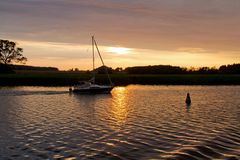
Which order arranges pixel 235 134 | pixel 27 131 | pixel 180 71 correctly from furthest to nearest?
pixel 180 71
pixel 27 131
pixel 235 134

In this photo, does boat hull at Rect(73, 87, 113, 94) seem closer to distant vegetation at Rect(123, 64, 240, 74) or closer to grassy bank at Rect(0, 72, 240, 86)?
grassy bank at Rect(0, 72, 240, 86)

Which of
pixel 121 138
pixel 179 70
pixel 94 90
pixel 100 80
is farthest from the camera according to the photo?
pixel 179 70

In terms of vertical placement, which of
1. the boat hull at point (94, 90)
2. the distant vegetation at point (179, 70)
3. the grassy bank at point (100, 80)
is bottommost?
the boat hull at point (94, 90)

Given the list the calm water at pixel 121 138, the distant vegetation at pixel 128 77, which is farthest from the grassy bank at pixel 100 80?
the calm water at pixel 121 138

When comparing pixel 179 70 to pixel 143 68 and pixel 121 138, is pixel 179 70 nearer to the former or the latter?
pixel 143 68

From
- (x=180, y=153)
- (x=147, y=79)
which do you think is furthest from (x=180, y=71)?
(x=180, y=153)

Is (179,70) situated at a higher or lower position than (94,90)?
higher

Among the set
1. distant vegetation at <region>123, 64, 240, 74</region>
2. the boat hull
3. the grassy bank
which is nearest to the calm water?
the boat hull

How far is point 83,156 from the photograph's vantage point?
733 inches

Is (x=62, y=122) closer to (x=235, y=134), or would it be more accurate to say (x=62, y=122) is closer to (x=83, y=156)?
(x=83, y=156)

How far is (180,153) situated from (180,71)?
157 m

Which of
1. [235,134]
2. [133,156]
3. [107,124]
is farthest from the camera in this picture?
[107,124]

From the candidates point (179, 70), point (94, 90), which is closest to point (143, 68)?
point (179, 70)

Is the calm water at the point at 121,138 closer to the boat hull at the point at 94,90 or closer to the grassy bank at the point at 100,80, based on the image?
the boat hull at the point at 94,90
